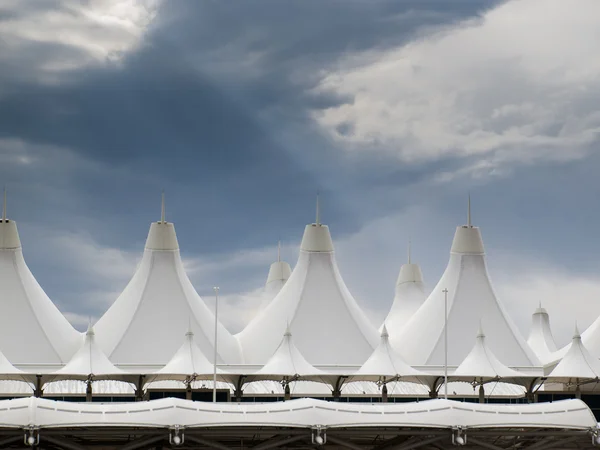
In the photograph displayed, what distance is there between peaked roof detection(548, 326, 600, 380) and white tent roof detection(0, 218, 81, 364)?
79.1ft

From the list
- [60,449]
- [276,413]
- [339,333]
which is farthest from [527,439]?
[339,333]

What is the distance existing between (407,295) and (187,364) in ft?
90.4

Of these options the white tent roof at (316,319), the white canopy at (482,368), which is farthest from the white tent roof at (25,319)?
the white canopy at (482,368)

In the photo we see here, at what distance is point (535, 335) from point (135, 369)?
32.8m

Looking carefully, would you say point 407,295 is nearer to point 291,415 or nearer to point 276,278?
point 276,278

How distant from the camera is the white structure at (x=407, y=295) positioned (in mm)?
87438

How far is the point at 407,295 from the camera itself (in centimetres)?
8938

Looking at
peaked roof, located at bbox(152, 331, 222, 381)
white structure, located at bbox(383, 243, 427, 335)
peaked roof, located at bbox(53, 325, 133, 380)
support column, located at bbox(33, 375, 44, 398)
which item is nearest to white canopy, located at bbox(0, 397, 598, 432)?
peaked roof, located at bbox(53, 325, 133, 380)

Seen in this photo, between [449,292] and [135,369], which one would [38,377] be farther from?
[449,292]

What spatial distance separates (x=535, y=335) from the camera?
92375 millimetres

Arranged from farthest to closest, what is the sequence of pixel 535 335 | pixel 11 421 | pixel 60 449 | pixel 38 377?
pixel 535 335 → pixel 38 377 → pixel 60 449 → pixel 11 421

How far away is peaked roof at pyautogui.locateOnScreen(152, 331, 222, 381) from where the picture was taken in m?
64.2

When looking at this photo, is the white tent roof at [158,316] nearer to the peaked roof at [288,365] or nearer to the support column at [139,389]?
the support column at [139,389]

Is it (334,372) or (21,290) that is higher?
(21,290)
